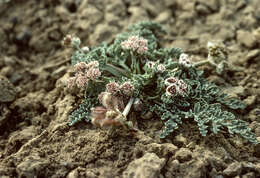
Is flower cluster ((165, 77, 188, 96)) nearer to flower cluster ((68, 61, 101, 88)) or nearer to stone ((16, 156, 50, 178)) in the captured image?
flower cluster ((68, 61, 101, 88))

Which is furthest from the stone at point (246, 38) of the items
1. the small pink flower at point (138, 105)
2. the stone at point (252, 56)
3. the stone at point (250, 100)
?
the small pink flower at point (138, 105)

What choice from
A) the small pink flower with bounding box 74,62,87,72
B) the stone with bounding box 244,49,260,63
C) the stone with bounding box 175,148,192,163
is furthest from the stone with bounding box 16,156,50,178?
the stone with bounding box 244,49,260,63

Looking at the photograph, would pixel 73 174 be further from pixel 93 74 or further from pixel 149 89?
pixel 149 89

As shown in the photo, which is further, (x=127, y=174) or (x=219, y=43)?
(x=219, y=43)

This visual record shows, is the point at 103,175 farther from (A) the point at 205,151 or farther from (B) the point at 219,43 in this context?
(B) the point at 219,43

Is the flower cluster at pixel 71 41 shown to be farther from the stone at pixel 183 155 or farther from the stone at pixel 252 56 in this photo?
the stone at pixel 252 56

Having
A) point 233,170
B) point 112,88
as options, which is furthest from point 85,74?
point 233,170

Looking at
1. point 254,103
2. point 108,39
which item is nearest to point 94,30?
point 108,39
